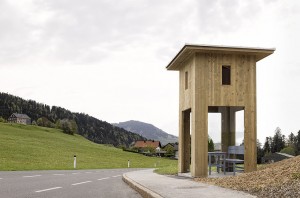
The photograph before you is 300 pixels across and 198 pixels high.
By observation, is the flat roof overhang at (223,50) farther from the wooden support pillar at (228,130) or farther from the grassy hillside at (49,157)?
the grassy hillside at (49,157)

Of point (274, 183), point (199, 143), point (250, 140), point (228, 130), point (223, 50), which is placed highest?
point (223, 50)

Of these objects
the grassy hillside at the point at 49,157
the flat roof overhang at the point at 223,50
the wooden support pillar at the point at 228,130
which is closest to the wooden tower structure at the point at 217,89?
the flat roof overhang at the point at 223,50

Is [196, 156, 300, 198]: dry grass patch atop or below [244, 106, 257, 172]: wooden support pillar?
below

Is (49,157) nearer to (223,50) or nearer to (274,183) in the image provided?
(223,50)

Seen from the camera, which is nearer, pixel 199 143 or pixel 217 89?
pixel 199 143

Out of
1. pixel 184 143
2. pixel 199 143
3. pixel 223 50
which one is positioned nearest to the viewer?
pixel 199 143

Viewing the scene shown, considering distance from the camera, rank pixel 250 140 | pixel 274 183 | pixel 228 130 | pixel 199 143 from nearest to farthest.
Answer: pixel 274 183 → pixel 199 143 → pixel 250 140 → pixel 228 130

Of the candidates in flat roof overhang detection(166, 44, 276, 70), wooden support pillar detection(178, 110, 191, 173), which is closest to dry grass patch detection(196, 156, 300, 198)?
flat roof overhang detection(166, 44, 276, 70)

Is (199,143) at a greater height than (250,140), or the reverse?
(250,140)

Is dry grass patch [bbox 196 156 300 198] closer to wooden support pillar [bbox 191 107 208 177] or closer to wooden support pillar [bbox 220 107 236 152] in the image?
wooden support pillar [bbox 191 107 208 177]

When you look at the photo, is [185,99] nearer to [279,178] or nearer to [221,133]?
[221,133]

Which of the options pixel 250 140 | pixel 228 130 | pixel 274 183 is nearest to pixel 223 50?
pixel 250 140

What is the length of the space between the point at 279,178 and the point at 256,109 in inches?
312

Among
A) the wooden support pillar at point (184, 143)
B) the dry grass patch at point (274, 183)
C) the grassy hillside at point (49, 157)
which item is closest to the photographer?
the dry grass patch at point (274, 183)
